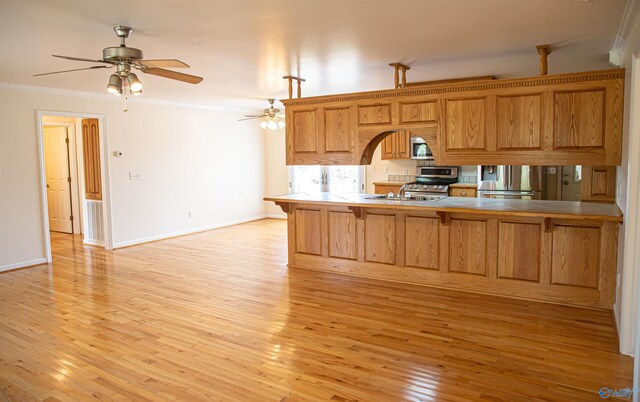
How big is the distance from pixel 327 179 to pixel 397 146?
2078mm

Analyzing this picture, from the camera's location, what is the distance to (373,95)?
16.3ft

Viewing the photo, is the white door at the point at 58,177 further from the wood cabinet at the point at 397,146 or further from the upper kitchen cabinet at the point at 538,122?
the upper kitchen cabinet at the point at 538,122

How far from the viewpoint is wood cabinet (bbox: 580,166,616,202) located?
584cm

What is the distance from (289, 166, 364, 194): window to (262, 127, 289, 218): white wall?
0.25 metres

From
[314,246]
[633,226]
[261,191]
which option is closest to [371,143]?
[314,246]

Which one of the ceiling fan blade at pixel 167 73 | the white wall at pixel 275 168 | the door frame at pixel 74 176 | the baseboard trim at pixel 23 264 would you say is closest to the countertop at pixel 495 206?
the ceiling fan blade at pixel 167 73

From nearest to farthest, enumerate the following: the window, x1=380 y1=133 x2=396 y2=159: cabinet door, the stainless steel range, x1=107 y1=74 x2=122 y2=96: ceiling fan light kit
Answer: x1=107 y1=74 x2=122 y2=96: ceiling fan light kit
the stainless steel range
x1=380 y1=133 x2=396 y2=159: cabinet door
the window

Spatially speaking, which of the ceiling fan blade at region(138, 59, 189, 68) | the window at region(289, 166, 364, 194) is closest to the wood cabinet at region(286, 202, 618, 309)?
the ceiling fan blade at region(138, 59, 189, 68)

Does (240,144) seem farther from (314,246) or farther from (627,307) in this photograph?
(627,307)

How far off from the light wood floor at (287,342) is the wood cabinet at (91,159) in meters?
2.24

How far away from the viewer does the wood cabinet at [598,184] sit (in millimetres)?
5836

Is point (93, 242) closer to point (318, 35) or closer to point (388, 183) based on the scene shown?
point (388, 183)

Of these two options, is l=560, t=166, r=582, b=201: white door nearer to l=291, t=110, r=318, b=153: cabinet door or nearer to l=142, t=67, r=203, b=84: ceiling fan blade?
l=291, t=110, r=318, b=153: cabinet door

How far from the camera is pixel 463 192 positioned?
755cm
